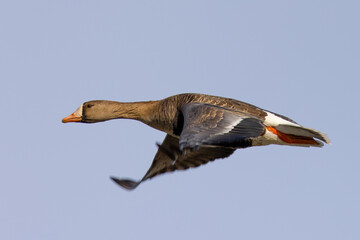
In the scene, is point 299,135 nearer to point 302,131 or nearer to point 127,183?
point 302,131

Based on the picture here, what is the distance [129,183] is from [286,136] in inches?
141

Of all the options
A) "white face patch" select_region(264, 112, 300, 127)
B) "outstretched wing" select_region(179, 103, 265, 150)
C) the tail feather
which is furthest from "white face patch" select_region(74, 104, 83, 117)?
the tail feather

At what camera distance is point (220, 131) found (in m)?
11.2

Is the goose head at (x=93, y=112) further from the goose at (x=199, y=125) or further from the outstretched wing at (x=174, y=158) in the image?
the outstretched wing at (x=174, y=158)

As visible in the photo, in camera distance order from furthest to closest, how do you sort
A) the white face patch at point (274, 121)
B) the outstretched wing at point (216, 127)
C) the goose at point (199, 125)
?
1. the white face patch at point (274, 121)
2. the goose at point (199, 125)
3. the outstretched wing at point (216, 127)

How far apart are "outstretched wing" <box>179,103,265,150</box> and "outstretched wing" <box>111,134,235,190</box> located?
82.7 inches

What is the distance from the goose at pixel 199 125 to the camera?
1109 cm

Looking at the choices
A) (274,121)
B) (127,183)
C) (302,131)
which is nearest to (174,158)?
(127,183)

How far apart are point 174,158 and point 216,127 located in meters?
3.36

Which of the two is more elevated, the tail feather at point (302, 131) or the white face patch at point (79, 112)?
the white face patch at point (79, 112)

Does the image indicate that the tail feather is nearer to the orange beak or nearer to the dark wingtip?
the dark wingtip

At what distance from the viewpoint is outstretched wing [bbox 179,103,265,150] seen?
35.6 ft

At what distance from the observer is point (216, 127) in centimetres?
1129

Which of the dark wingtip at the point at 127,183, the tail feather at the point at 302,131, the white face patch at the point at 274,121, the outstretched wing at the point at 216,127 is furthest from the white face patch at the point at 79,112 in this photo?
the tail feather at the point at 302,131
